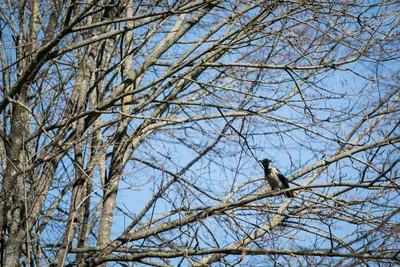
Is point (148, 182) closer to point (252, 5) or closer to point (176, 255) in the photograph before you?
point (176, 255)

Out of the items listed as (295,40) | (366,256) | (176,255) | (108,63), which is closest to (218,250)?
(176,255)

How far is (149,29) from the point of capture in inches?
322

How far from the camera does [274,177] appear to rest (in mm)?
7215

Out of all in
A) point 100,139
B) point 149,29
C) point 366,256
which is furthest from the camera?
point 149,29

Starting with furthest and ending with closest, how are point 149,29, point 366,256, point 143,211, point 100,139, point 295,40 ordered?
point 149,29, point 100,139, point 143,211, point 295,40, point 366,256

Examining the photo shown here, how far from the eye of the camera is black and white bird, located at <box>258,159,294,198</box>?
695cm

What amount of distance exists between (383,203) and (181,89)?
3.04m

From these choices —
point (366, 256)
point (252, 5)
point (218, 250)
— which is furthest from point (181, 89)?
point (366, 256)

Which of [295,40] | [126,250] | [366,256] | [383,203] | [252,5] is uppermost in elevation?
[252,5]

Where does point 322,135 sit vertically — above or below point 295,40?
below

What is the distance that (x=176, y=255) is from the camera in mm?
5820

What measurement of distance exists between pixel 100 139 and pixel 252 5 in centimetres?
260

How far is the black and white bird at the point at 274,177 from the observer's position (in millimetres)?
6952

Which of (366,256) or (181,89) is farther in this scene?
(181,89)
